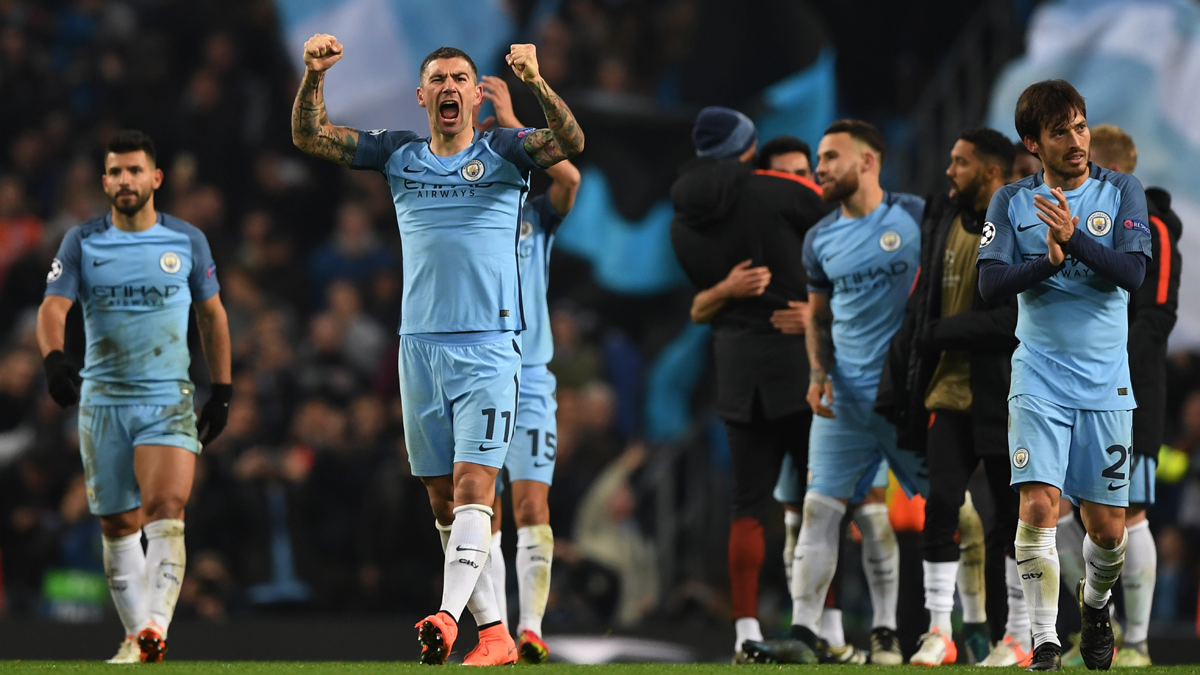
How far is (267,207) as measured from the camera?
1313 centimetres

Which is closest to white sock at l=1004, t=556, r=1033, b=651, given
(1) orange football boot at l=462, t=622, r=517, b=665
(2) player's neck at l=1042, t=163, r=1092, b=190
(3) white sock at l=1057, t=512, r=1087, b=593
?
(3) white sock at l=1057, t=512, r=1087, b=593

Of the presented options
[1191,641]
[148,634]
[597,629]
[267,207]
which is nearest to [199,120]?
[267,207]

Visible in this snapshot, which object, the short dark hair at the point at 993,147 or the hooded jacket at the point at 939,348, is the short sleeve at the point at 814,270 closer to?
the hooded jacket at the point at 939,348

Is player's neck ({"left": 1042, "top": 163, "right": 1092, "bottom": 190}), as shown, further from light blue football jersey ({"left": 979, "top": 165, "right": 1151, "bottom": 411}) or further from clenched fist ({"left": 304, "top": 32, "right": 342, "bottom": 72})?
clenched fist ({"left": 304, "top": 32, "right": 342, "bottom": 72})

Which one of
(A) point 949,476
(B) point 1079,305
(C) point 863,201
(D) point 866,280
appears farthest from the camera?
(C) point 863,201

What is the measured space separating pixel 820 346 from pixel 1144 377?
57.4 inches

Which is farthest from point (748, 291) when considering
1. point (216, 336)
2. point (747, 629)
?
point (216, 336)

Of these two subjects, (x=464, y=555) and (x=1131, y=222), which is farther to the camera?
(x=464, y=555)

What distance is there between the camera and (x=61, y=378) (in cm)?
625

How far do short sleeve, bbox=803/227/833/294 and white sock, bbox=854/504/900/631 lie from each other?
112 cm

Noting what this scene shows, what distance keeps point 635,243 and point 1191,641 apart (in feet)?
19.6

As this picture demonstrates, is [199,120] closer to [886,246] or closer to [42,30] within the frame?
[42,30]

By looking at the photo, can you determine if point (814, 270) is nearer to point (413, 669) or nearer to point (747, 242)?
point (747, 242)

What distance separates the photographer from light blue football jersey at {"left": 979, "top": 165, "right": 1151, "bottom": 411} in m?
5.09
